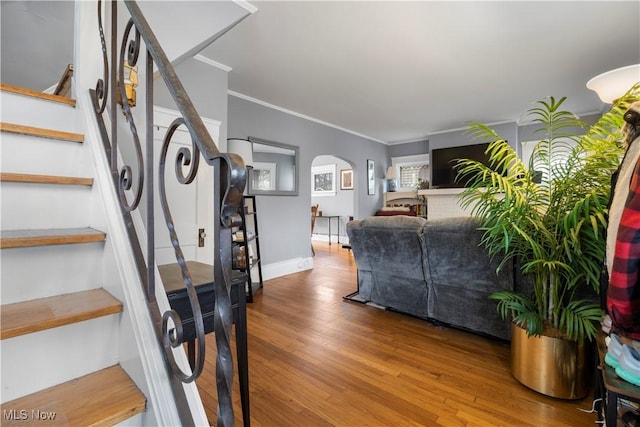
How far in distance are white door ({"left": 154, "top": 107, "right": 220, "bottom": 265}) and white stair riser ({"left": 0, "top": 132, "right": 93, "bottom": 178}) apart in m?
1.09

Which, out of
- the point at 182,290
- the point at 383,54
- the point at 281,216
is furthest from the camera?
the point at 281,216

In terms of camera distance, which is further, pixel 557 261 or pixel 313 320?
pixel 313 320

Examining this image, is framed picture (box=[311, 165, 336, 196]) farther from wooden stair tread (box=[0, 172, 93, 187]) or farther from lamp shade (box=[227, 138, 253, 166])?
wooden stair tread (box=[0, 172, 93, 187])

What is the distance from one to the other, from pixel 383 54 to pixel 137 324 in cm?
304

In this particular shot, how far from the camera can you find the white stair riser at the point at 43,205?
961 mm

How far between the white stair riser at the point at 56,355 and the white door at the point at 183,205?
1.51 metres

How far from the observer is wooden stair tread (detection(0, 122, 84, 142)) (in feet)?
3.30

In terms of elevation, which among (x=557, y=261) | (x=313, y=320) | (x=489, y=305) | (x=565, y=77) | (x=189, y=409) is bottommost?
(x=313, y=320)

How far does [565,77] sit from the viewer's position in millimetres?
3377

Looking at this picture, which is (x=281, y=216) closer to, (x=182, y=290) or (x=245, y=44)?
(x=245, y=44)

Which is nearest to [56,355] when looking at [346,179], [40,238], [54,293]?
[54,293]

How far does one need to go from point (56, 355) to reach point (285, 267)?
141 inches

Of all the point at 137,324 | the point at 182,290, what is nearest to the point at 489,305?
the point at 182,290

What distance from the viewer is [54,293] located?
0.89m
